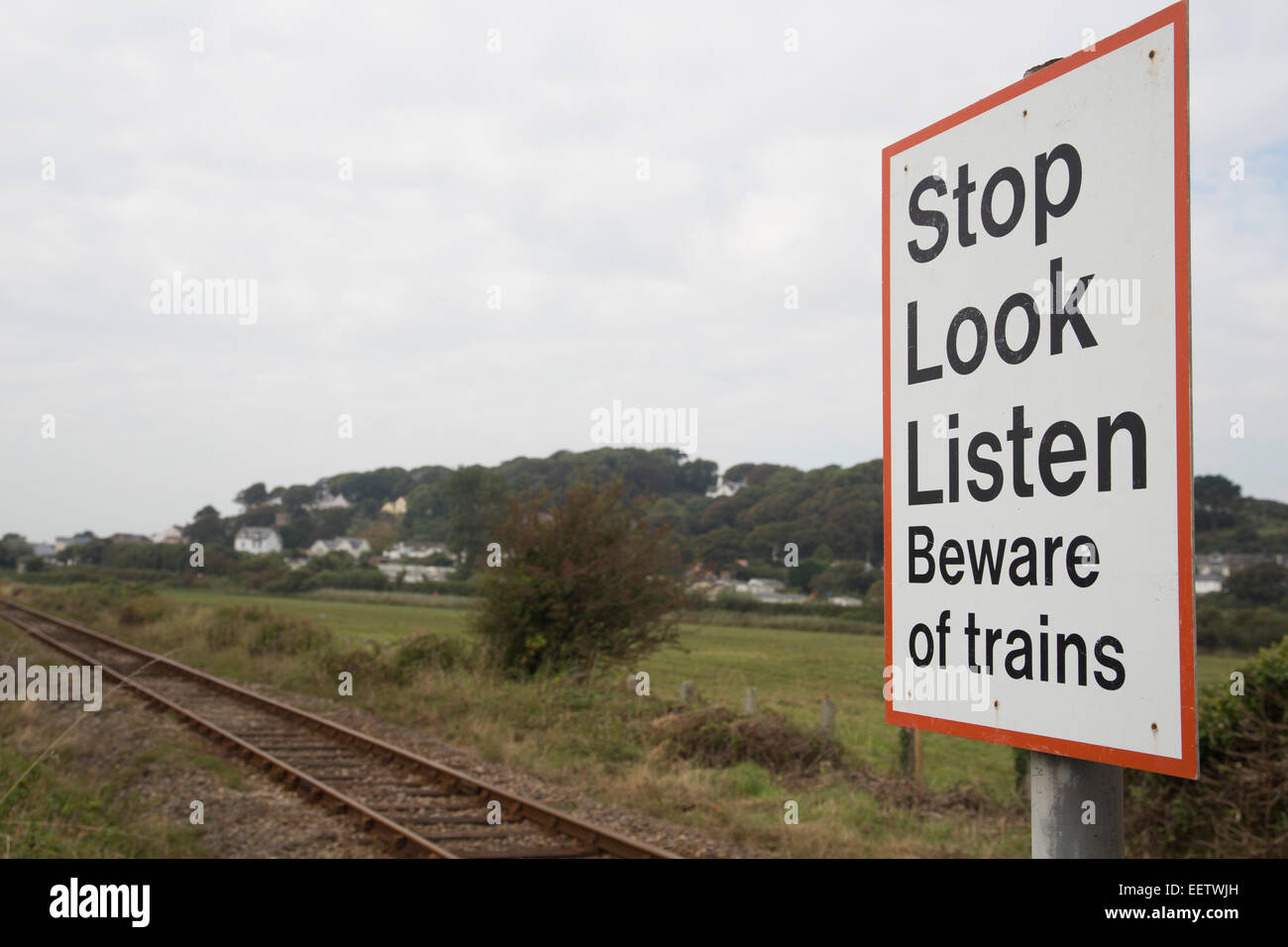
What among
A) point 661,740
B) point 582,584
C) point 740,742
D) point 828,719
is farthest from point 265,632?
point 828,719

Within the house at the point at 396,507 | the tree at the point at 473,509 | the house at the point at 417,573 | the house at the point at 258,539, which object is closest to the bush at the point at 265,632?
the tree at the point at 473,509

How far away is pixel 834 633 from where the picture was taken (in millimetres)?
48156

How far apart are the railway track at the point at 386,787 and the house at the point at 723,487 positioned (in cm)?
3038

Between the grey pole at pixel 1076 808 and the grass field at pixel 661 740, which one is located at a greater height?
the grey pole at pixel 1076 808

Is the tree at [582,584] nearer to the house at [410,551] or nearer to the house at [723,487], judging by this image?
the house at [723,487]

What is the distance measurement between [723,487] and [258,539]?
4884 centimetres

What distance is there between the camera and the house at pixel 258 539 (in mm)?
76188

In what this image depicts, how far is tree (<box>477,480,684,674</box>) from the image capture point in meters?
16.5

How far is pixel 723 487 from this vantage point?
50375mm

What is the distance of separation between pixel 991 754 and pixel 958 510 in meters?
19.9

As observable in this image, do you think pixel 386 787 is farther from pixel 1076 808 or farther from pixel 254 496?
pixel 254 496

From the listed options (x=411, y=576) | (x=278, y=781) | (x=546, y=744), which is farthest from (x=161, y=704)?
(x=411, y=576)

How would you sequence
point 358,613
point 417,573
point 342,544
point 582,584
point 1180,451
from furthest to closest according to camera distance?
point 342,544, point 417,573, point 358,613, point 582,584, point 1180,451

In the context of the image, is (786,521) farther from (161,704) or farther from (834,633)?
(161,704)
